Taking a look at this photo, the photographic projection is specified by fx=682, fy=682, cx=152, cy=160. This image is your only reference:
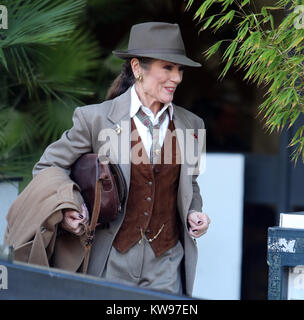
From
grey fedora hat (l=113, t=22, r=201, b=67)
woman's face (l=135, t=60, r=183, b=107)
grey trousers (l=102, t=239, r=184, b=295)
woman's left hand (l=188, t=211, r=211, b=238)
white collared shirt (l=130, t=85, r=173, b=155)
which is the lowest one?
grey trousers (l=102, t=239, r=184, b=295)

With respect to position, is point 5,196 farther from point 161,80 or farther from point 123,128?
point 161,80

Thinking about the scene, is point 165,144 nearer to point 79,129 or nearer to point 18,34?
point 79,129

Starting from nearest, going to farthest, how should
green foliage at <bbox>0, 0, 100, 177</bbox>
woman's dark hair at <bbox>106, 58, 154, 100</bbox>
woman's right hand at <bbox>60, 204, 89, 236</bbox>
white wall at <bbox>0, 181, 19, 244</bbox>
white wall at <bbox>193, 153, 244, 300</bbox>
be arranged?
woman's right hand at <bbox>60, 204, 89, 236</bbox> < woman's dark hair at <bbox>106, 58, 154, 100</bbox> < white wall at <bbox>0, 181, 19, 244</bbox> < green foliage at <bbox>0, 0, 100, 177</bbox> < white wall at <bbox>193, 153, 244, 300</bbox>

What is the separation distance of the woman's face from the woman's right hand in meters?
0.60

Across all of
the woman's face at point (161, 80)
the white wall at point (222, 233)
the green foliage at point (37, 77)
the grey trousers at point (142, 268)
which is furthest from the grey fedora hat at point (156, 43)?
the white wall at point (222, 233)

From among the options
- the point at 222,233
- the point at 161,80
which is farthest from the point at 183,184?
the point at 222,233

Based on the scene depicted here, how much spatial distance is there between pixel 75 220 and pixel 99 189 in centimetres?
16

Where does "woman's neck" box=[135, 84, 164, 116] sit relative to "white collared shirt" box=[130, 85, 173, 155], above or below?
above

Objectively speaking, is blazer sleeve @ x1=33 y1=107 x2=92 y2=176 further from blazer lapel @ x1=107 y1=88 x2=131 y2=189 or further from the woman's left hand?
the woman's left hand

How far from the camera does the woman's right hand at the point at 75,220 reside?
9.34 ft

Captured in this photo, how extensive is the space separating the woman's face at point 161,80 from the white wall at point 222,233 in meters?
1.98

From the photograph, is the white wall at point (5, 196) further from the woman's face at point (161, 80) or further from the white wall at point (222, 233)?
the woman's face at point (161, 80)

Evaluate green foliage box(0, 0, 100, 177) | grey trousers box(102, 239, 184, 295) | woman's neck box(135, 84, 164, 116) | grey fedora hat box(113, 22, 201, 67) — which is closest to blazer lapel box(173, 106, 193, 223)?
woman's neck box(135, 84, 164, 116)

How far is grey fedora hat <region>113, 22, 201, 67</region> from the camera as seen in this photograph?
119 inches
